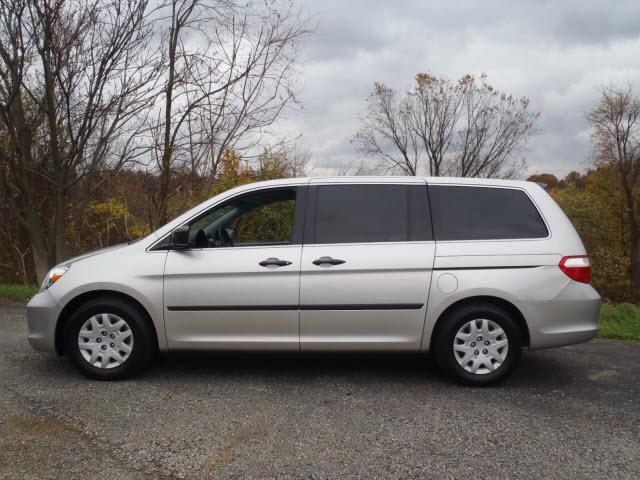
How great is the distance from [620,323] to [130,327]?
20.3 feet

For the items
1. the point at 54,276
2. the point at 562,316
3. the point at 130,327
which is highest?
the point at 54,276

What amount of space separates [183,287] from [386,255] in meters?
1.64

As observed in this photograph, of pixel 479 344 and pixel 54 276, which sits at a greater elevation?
pixel 54 276

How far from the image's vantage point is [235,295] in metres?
4.31

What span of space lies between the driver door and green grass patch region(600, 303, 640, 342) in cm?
425

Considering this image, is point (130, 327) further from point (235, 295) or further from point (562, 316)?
point (562, 316)

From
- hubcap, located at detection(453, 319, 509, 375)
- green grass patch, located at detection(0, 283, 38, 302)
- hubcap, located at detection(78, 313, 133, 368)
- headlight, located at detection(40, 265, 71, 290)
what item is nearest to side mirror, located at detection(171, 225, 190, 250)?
hubcap, located at detection(78, 313, 133, 368)

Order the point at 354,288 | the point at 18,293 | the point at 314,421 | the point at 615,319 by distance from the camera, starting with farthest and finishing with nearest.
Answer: the point at 18,293 → the point at 615,319 → the point at 354,288 → the point at 314,421

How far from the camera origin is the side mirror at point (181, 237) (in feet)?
14.3

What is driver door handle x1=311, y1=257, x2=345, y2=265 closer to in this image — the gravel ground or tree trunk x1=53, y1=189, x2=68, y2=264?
the gravel ground

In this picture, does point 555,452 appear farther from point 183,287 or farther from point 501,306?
point 183,287

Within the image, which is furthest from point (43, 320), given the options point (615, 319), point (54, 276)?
point (615, 319)

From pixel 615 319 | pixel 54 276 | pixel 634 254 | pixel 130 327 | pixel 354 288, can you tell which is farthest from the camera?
pixel 634 254

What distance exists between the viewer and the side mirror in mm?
4348
